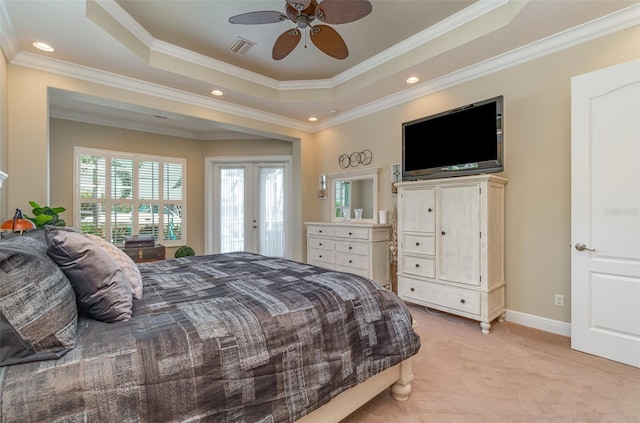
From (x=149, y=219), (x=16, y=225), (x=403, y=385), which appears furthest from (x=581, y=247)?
(x=149, y=219)

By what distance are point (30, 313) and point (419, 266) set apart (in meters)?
3.03

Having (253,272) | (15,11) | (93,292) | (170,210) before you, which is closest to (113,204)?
(170,210)

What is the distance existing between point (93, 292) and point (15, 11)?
2550 millimetres

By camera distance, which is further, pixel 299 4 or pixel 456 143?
pixel 456 143

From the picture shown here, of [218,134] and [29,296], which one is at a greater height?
[218,134]

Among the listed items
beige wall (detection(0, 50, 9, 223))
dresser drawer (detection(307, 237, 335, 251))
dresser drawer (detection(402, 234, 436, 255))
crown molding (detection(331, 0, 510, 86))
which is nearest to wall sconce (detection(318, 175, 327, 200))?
dresser drawer (detection(307, 237, 335, 251))

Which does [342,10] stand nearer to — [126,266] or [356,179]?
[126,266]

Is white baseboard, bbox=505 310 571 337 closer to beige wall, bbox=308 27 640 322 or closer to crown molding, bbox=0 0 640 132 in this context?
beige wall, bbox=308 27 640 322

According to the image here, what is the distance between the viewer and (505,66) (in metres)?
2.93

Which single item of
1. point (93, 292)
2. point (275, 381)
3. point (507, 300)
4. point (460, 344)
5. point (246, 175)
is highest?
point (246, 175)

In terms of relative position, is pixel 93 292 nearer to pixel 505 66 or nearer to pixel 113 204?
pixel 505 66

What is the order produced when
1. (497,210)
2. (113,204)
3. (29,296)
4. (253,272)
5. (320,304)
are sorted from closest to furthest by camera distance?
(29,296) < (320,304) < (253,272) < (497,210) < (113,204)

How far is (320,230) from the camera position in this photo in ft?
14.6

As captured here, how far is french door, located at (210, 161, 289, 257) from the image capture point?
564cm
